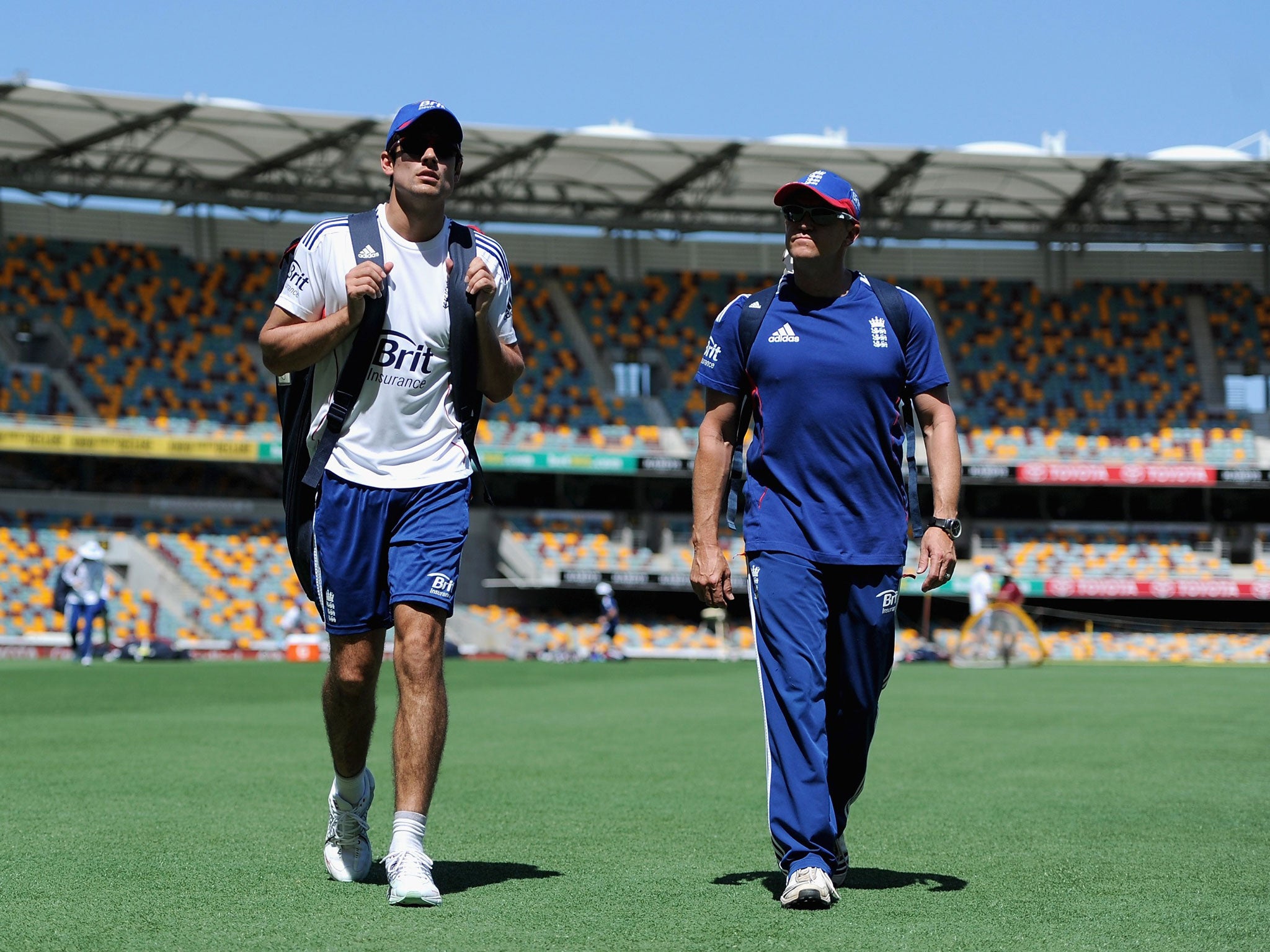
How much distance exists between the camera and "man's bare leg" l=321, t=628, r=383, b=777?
457 cm

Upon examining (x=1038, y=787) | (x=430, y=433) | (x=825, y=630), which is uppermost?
(x=430, y=433)

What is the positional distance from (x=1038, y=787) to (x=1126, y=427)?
34.6 meters

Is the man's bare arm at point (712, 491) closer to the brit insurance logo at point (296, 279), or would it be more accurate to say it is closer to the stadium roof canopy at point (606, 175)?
the brit insurance logo at point (296, 279)

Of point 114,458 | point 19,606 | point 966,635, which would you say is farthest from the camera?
point 114,458

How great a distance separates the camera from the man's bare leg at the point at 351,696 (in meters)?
4.57

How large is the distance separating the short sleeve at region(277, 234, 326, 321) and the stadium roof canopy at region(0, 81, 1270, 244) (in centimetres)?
2969

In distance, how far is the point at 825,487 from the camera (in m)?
4.64

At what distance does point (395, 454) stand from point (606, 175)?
112 feet

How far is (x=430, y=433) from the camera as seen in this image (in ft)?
15.3

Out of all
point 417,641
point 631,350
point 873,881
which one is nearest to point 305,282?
point 417,641

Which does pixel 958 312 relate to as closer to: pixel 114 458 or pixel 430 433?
pixel 114 458

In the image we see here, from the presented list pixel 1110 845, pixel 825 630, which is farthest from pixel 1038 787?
pixel 825 630

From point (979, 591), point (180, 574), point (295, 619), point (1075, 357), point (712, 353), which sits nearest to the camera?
point (712, 353)

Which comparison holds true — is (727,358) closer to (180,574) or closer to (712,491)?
(712,491)
